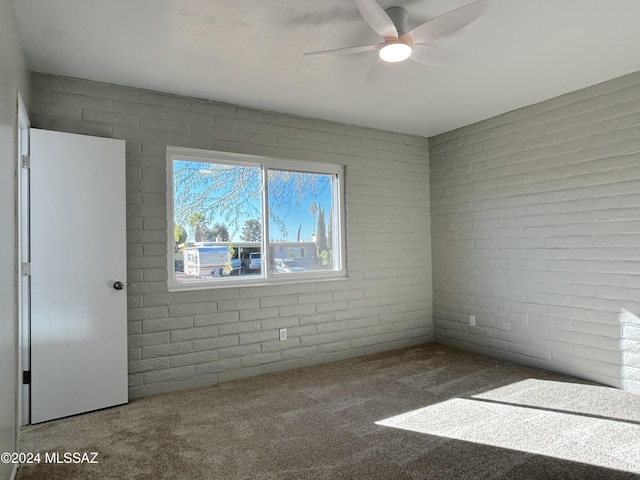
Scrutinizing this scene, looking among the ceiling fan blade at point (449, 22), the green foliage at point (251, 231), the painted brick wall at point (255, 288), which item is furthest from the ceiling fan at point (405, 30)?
the green foliage at point (251, 231)

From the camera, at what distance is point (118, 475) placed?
214 centimetres

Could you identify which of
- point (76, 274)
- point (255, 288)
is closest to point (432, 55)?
point (255, 288)

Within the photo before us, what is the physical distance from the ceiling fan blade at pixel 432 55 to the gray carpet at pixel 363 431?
2.42 meters

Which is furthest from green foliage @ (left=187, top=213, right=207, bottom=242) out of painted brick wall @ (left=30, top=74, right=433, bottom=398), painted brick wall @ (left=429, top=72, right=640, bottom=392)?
painted brick wall @ (left=429, top=72, right=640, bottom=392)

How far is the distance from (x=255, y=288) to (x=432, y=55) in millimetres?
2479

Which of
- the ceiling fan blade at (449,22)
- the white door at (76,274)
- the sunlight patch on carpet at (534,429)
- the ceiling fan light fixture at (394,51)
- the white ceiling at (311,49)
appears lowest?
the sunlight patch on carpet at (534,429)

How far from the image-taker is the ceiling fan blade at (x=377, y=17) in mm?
1984

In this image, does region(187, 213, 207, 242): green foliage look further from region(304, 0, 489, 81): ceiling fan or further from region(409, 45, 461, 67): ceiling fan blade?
region(409, 45, 461, 67): ceiling fan blade

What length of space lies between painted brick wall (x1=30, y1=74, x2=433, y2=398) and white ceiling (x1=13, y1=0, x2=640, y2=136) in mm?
237

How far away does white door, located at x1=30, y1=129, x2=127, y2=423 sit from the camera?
2795 mm

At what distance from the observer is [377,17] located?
6.87 ft

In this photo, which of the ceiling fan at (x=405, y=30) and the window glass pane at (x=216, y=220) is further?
the window glass pane at (x=216, y=220)

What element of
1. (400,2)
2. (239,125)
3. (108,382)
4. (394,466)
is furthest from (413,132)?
(108,382)

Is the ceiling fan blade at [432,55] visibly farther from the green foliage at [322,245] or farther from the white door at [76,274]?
the white door at [76,274]
